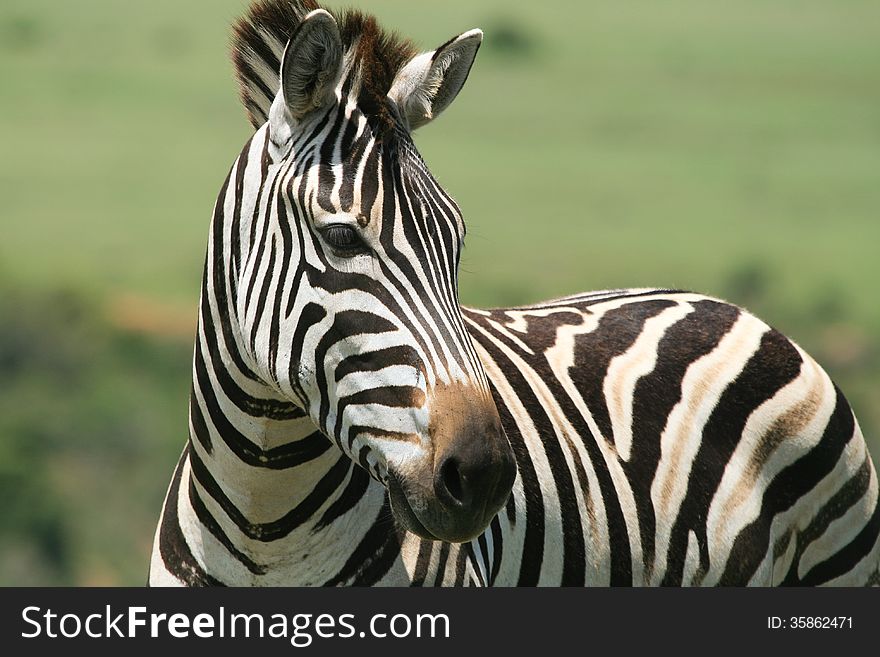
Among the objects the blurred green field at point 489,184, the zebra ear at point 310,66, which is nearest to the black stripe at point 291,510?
the zebra ear at point 310,66

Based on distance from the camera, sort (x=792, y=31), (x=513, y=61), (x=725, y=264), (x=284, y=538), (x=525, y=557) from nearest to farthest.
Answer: (x=284, y=538) < (x=525, y=557) < (x=725, y=264) < (x=513, y=61) < (x=792, y=31)

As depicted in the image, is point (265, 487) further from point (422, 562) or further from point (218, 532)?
point (422, 562)

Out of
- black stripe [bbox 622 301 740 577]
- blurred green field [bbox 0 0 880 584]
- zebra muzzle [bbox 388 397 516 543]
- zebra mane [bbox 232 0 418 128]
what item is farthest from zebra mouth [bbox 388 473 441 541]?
blurred green field [bbox 0 0 880 584]

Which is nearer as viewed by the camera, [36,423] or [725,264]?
[36,423]

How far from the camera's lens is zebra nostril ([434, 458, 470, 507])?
152 inches

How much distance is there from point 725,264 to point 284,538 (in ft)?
135

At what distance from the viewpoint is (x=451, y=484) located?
3.89 meters

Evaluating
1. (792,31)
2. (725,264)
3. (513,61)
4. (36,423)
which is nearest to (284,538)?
→ (36,423)

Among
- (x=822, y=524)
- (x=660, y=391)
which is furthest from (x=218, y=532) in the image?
(x=822, y=524)

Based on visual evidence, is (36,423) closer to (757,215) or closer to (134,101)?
(134,101)

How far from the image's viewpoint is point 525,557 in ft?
16.7

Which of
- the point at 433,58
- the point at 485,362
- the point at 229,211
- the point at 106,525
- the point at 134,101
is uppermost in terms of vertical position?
the point at 134,101

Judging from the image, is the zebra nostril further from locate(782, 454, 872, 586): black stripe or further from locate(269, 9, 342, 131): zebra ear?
locate(782, 454, 872, 586): black stripe

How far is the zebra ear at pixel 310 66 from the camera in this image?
165 inches
